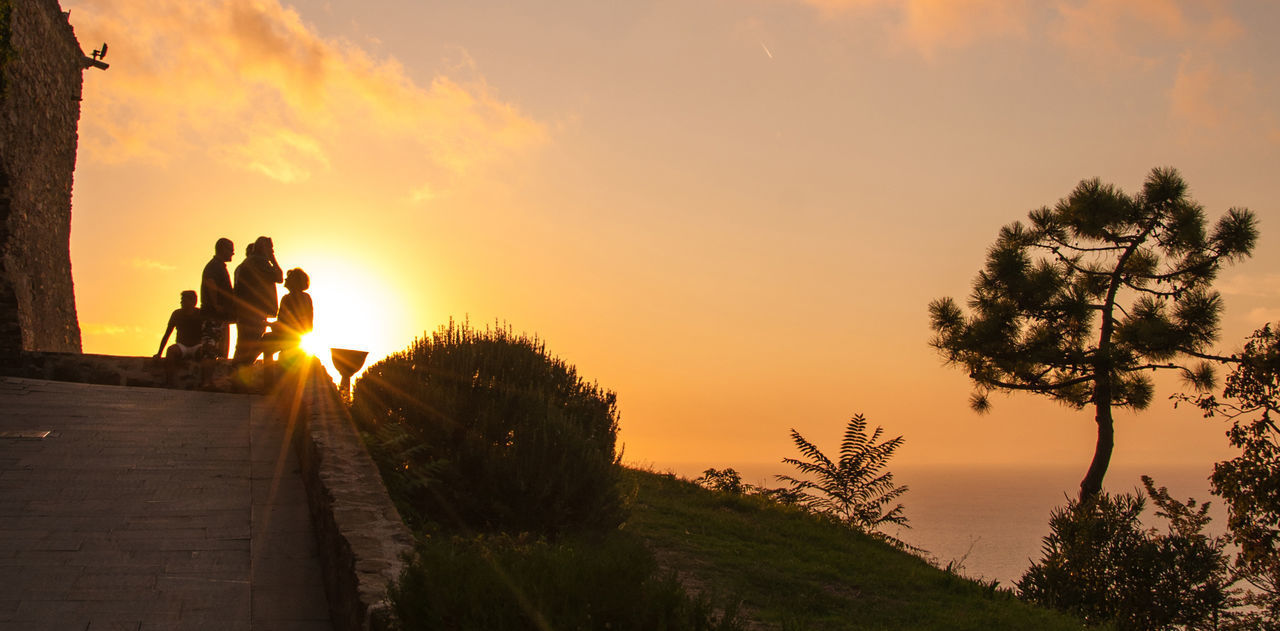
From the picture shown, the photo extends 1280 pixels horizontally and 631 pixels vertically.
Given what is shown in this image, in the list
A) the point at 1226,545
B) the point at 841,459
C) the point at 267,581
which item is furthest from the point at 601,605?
the point at 1226,545

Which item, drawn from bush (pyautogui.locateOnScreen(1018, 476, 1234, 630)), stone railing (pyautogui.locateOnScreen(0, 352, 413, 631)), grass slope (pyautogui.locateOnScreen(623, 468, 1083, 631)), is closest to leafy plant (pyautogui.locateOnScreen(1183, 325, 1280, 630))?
bush (pyautogui.locateOnScreen(1018, 476, 1234, 630))

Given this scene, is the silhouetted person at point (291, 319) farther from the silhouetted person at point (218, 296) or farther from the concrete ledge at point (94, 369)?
the concrete ledge at point (94, 369)

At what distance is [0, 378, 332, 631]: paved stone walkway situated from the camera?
16.8 ft

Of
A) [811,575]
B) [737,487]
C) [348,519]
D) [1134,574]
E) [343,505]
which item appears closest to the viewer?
[348,519]

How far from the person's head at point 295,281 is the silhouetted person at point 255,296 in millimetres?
190

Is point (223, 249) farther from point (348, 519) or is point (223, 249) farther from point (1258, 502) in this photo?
point (1258, 502)

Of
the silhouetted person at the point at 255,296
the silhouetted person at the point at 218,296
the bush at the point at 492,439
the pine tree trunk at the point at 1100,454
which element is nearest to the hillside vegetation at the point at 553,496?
the bush at the point at 492,439

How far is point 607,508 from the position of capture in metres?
9.16

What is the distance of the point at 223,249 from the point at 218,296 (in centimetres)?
74

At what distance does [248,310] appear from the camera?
13531mm

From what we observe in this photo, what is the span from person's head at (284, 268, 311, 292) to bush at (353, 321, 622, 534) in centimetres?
394

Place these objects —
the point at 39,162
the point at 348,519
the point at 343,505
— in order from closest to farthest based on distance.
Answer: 1. the point at 348,519
2. the point at 343,505
3. the point at 39,162

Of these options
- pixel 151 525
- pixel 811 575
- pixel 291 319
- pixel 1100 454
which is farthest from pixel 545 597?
pixel 1100 454

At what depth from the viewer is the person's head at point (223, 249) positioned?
13.4 m
